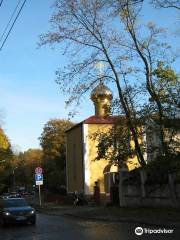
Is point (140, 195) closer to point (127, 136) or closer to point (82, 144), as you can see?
point (127, 136)

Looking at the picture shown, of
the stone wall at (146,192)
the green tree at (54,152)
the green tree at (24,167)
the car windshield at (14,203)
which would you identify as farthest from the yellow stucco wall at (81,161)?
the green tree at (24,167)

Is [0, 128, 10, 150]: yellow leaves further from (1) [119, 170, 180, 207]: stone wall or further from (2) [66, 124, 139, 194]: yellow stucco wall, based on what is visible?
(1) [119, 170, 180, 207]: stone wall

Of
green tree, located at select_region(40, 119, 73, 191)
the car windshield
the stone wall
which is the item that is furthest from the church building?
green tree, located at select_region(40, 119, 73, 191)

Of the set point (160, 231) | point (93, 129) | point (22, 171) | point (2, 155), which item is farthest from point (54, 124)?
point (160, 231)

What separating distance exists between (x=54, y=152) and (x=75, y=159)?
30.0 metres

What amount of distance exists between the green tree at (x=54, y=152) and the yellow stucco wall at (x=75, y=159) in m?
18.4

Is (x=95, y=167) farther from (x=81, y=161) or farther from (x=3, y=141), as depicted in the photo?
(x=3, y=141)

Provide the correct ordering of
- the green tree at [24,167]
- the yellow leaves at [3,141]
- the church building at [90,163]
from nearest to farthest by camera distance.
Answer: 1. the church building at [90,163]
2. the yellow leaves at [3,141]
3. the green tree at [24,167]

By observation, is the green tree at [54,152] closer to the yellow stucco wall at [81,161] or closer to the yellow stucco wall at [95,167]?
the yellow stucco wall at [81,161]

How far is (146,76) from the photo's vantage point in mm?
34188

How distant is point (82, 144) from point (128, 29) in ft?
69.1

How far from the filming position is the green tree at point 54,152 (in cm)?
8019

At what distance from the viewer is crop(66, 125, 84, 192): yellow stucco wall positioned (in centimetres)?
5538

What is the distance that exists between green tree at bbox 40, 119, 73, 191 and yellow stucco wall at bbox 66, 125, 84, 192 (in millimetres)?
18382
